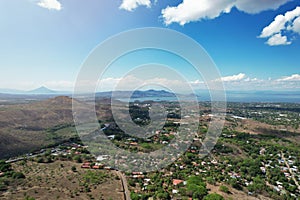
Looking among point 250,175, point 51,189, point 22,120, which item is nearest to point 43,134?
point 22,120

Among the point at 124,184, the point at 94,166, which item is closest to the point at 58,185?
the point at 94,166

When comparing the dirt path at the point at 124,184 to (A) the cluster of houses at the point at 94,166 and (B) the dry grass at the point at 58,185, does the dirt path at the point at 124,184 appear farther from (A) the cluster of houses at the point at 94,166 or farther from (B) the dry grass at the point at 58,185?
(A) the cluster of houses at the point at 94,166

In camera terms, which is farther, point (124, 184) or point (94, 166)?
point (94, 166)

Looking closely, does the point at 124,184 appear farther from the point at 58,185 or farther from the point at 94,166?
the point at 58,185

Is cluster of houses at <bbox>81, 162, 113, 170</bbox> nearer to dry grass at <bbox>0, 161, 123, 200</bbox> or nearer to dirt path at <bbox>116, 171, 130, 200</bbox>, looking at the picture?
dry grass at <bbox>0, 161, 123, 200</bbox>

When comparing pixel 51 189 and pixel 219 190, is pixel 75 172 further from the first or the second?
pixel 219 190

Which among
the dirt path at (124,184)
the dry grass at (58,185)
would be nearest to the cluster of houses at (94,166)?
the dry grass at (58,185)

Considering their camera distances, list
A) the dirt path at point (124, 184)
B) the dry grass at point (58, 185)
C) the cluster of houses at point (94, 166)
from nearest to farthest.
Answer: the dry grass at point (58, 185) < the dirt path at point (124, 184) < the cluster of houses at point (94, 166)

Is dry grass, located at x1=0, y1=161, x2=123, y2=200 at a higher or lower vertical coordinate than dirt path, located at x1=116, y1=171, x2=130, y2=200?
higher

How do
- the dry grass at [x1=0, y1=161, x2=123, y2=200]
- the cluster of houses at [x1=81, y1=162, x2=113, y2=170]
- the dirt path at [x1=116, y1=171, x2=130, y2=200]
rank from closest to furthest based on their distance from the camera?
the dry grass at [x1=0, y1=161, x2=123, y2=200] → the dirt path at [x1=116, y1=171, x2=130, y2=200] → the cluster of houses at [x1=81, y1=162, x2=113, y2=170]

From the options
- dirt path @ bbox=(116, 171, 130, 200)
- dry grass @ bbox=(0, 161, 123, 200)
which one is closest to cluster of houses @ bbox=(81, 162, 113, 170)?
dry grass @ bbox=(0, 161, 123, 200)

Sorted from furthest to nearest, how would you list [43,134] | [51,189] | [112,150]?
[43,134] < [112,150] < [51,189]
